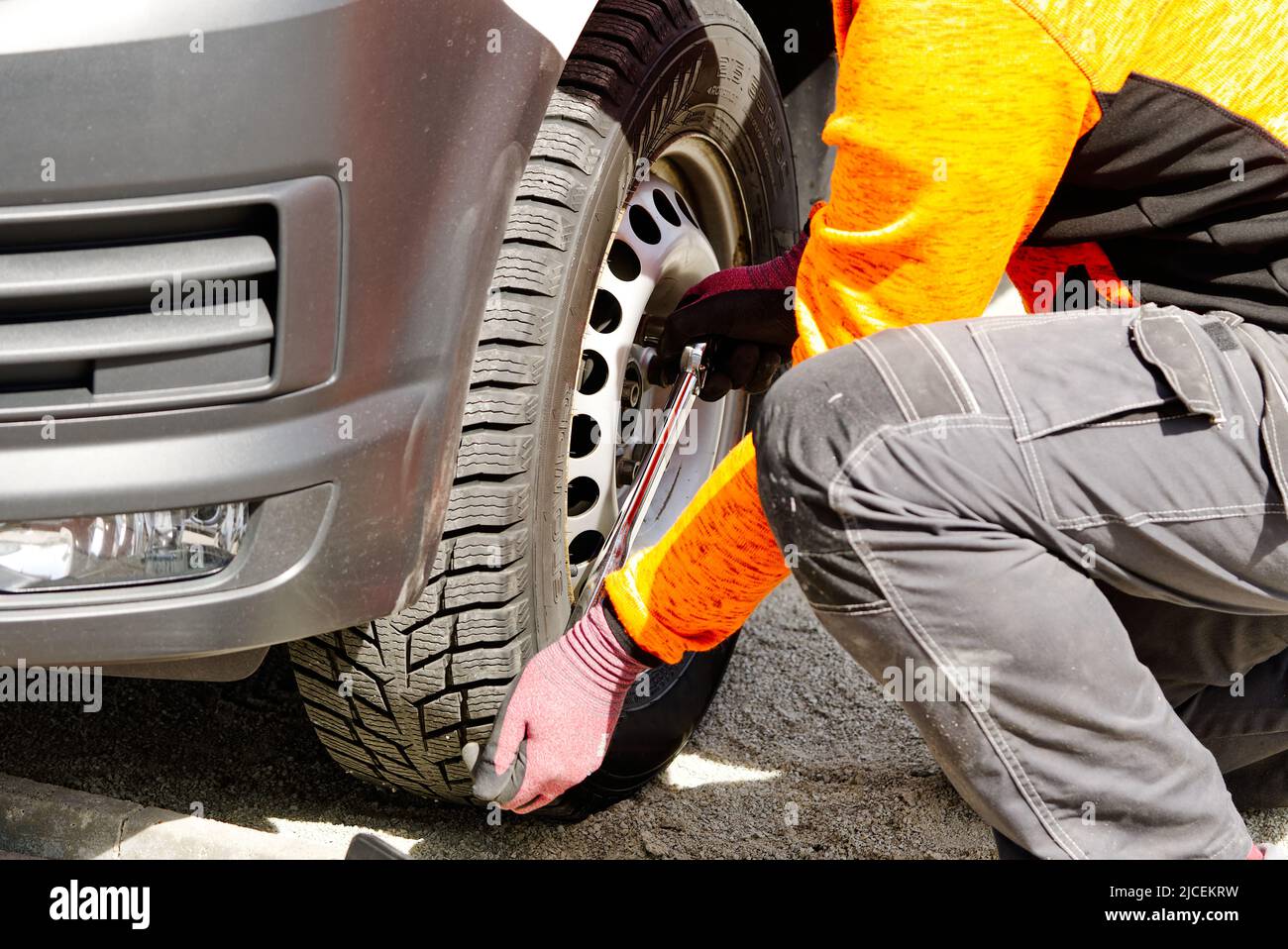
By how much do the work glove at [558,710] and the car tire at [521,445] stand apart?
0.04 m

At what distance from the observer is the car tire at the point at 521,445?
62.8 inches

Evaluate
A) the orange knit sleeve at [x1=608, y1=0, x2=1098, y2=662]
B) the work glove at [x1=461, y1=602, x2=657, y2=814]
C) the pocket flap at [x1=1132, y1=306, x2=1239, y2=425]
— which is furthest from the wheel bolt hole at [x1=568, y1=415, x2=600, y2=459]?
the pocket flap at [x1=1132, y1=306, x2=1239, y2=425]

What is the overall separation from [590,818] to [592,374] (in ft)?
2.38

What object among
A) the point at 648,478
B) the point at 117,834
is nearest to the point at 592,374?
the point at 648,478

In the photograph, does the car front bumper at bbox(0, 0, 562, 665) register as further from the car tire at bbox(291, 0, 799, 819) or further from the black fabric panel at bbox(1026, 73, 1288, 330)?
the black fabric panel at bbox(1026, 73, 1288, 330)

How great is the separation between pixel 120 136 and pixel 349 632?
686 mm

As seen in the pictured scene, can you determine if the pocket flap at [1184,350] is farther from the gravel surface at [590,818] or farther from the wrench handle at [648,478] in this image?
the gravel surface at [590,818]

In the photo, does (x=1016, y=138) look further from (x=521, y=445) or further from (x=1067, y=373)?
(x=521, y=445)

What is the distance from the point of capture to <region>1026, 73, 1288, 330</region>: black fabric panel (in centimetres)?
135

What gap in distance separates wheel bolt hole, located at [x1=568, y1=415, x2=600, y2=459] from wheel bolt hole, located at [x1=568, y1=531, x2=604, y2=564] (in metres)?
0.13

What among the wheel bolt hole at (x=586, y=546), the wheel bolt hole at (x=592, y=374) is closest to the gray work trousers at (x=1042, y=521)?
the wheel bolt hole at (x=592, y=374)

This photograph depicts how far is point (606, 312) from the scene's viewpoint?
6.46ft

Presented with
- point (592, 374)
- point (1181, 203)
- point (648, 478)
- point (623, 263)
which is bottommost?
point (648, 478)
